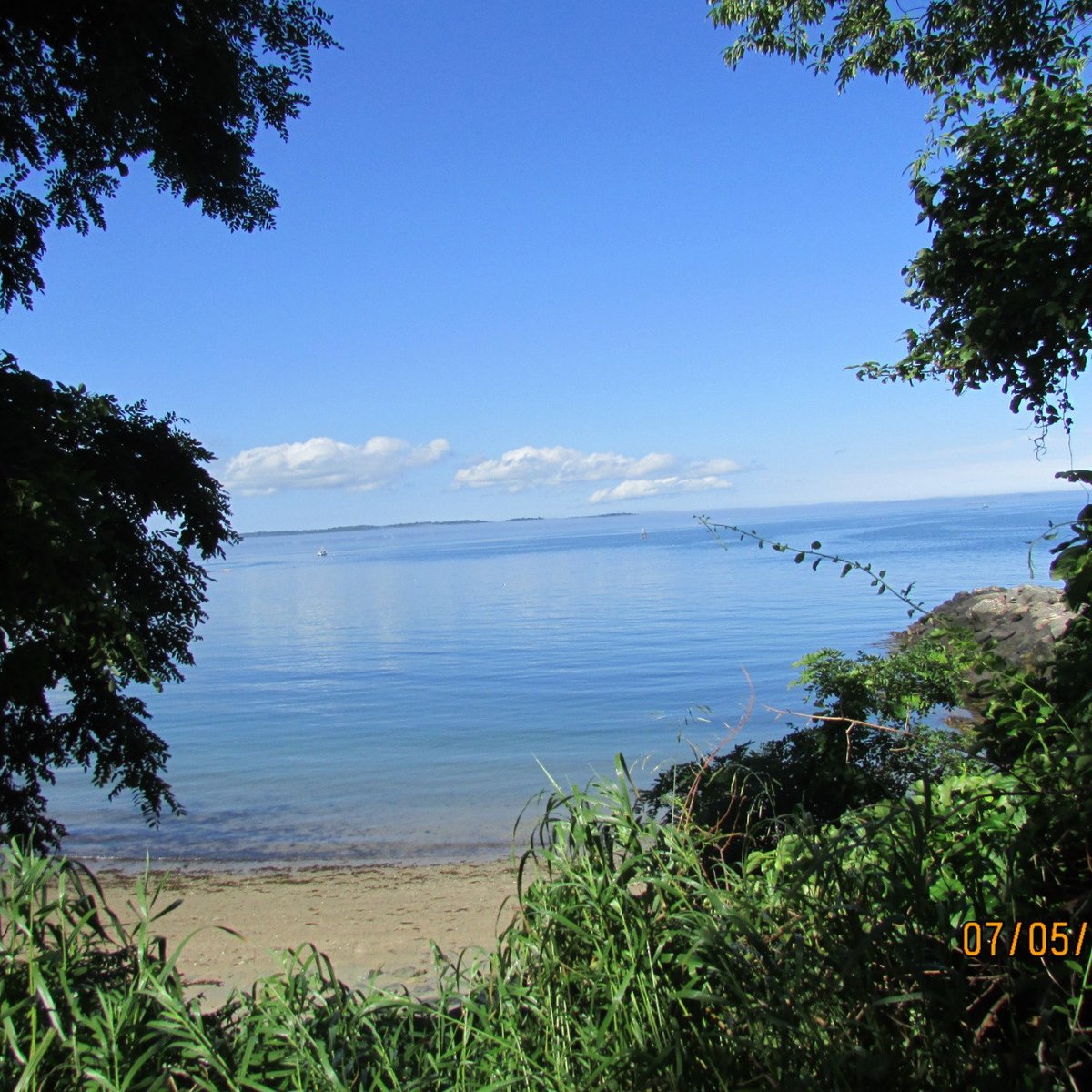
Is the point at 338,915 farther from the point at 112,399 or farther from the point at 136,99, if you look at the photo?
the point at 136,99

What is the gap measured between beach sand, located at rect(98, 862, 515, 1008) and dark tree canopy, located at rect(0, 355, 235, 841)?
1.91m

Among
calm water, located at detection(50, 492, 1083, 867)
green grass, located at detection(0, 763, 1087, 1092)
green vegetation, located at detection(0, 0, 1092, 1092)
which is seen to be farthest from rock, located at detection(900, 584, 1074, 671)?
green grass, located at detection(0, 763, 1087, 1092)

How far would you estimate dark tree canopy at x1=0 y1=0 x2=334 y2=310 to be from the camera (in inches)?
228

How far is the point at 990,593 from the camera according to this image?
2570cm

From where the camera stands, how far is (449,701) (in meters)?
23.9

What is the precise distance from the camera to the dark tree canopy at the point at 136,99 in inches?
228

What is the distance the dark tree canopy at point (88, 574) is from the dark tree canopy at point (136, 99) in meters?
1.31

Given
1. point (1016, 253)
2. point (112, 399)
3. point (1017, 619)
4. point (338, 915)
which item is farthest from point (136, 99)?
point (1017, 619)

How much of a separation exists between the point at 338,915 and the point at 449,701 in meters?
Answer: 13.9

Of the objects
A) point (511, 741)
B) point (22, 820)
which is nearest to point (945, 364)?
point (22, 820)

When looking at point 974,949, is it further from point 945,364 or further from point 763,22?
point 763,22

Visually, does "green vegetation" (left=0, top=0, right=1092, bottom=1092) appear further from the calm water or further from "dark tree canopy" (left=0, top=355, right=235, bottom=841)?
the calm water

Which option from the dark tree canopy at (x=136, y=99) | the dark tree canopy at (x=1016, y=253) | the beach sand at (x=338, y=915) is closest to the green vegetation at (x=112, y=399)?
the dark tree canopy at (x=136, y=99)

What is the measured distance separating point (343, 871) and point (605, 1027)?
10.3 metres
